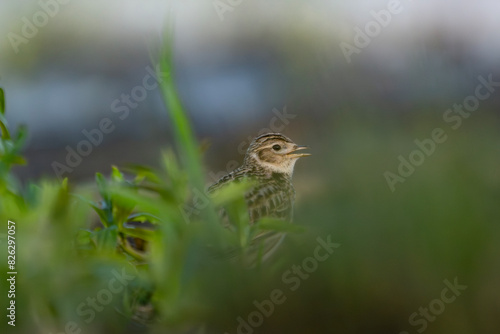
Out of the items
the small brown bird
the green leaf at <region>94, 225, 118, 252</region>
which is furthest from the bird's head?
the green leaf at <region>94, 225, 118, 252</region>

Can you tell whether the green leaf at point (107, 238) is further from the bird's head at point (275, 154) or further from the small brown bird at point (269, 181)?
the bird's head at point (275, 154)

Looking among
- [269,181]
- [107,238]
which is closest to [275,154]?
[269,181]

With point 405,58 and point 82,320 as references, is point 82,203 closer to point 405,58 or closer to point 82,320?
point 82,320

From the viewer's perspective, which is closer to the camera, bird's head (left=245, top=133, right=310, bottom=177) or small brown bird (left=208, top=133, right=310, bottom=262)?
small brown bird (left=208, top=133, right=310, bottom=262)

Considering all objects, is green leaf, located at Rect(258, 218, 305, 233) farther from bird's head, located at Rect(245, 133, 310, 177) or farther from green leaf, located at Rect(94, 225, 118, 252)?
bird's head, located at Rect(245, 133, 310, 177)

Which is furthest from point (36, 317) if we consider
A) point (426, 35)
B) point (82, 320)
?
point (426, 35)

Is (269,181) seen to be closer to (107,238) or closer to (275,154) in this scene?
(275,154)

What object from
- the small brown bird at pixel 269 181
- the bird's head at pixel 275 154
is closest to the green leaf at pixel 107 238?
the small brown bird at pixel 269 181
